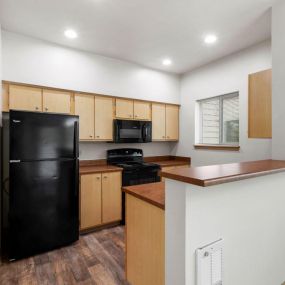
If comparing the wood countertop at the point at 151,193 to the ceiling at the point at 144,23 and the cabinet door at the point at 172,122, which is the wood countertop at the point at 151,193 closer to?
the ceiling at the point at 144,23

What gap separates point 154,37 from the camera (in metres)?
2.81

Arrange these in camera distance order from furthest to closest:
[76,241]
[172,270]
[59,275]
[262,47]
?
[262,47] < [76,241] < [59,275] < [172,270]

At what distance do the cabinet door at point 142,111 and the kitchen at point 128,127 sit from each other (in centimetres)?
2

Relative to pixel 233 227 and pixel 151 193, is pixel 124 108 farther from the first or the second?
pixel 233 227

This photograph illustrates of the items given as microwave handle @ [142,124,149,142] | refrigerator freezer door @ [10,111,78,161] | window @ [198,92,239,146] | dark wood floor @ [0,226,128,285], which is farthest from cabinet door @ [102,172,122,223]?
window @ [198,92,239,146]

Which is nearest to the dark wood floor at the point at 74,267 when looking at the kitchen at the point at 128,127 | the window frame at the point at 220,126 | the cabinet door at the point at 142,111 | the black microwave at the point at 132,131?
the kitchen at the point at 128,127

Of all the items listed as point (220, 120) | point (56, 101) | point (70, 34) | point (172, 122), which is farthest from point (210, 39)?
point (56, 101)

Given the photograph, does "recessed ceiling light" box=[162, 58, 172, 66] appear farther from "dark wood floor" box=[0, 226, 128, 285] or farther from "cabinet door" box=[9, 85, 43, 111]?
"dark wood floor" box=[0, 226, 128, 285]

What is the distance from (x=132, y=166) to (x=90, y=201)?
850mm

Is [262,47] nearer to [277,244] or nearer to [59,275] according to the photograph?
[277,244]

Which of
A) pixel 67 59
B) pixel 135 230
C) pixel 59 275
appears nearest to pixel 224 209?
pixel 135 230

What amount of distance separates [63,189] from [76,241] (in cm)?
75

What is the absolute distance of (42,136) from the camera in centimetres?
236

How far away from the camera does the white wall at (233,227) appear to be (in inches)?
41.8
